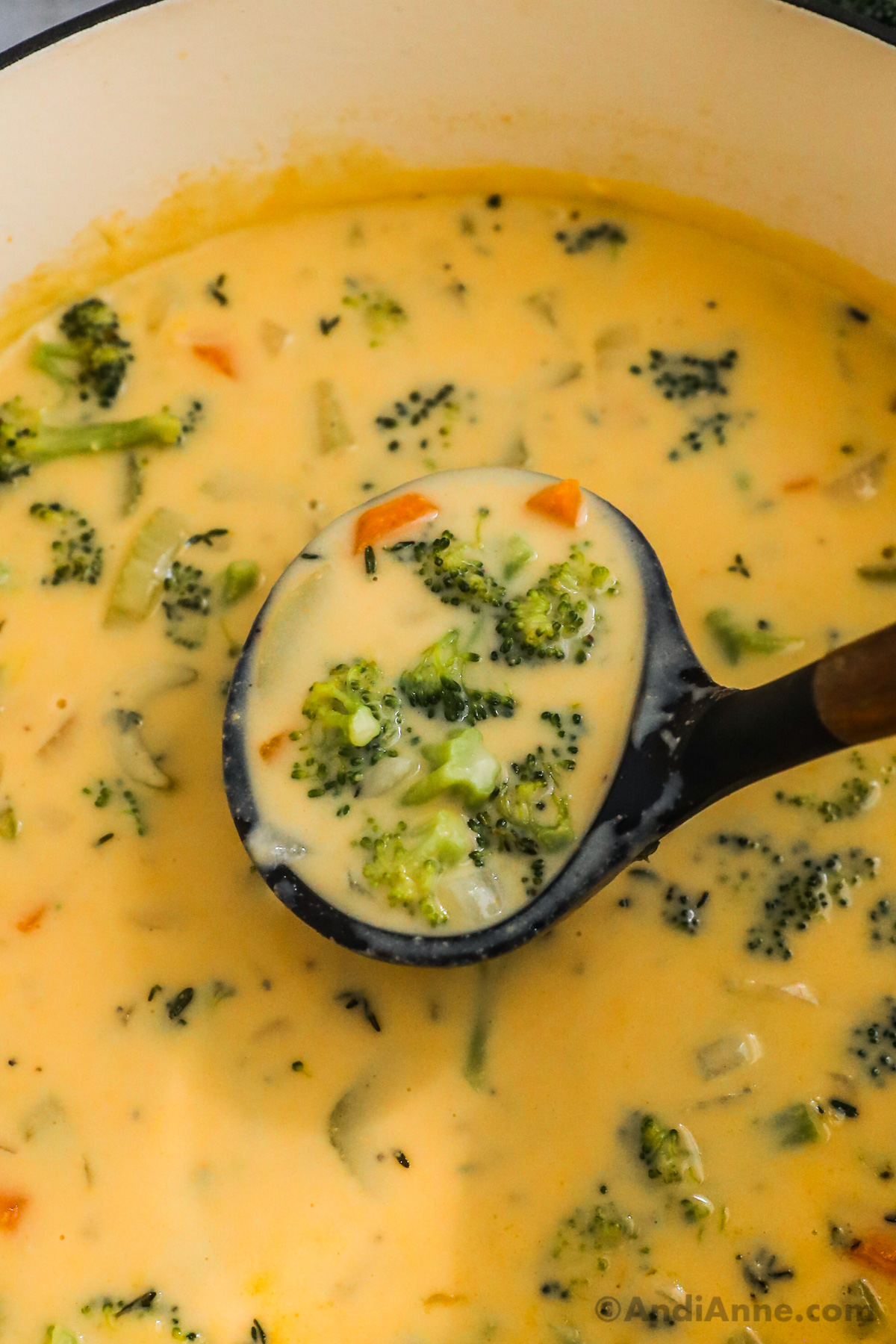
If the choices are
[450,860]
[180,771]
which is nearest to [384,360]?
[180,771]

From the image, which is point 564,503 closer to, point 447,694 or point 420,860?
point 447,694

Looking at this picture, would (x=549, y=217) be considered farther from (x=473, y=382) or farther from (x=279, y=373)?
(x=279, y=373)

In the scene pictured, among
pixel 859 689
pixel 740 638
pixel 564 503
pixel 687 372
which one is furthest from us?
pixel 687 372

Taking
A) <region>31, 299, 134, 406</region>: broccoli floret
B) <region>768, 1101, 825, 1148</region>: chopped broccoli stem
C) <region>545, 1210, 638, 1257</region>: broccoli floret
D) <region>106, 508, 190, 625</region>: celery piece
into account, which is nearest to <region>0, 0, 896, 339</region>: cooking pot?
<region>31, 299, 134, 406</region>: broccoli floret

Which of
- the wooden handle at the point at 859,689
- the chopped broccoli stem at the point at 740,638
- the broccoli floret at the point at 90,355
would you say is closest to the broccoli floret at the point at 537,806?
the wooden handle at the point at 859,689

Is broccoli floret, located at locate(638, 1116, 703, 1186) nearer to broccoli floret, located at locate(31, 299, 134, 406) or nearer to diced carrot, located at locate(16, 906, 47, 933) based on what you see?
diced carrot, located at locate(16, 906, 47, 933)

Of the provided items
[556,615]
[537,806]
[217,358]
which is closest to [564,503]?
[556,615]

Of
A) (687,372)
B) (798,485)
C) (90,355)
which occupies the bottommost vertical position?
(798,485)

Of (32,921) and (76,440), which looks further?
(76,440)

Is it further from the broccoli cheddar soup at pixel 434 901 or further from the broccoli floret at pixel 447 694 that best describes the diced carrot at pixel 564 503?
the broccoli floret at pixel 447 694
